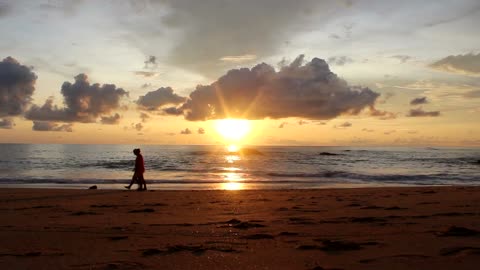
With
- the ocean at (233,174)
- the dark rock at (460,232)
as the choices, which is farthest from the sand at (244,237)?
the ocean at (233,174)

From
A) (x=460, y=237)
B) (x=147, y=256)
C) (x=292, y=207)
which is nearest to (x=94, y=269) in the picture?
(x=147, y=256)

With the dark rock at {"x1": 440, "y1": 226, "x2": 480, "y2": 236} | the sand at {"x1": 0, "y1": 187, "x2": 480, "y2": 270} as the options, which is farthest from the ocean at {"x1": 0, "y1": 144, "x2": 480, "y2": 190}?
the dark rock at {"x1": 440, "y1": 226, "x2": 480, "y2": 236}

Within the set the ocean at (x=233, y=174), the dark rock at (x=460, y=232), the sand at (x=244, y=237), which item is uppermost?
the dark rock at (x=460, y=232)

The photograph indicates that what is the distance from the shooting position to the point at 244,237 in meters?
6.57

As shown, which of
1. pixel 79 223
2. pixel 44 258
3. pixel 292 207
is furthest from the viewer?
pixel 292 207

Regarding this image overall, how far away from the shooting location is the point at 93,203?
485 inches

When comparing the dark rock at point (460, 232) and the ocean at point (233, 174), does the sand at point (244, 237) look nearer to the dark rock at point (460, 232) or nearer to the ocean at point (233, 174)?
the dark rock at point (460, 232)

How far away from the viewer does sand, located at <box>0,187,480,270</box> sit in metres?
5.03

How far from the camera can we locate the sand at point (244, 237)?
5.03 m

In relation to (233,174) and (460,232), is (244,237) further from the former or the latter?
(233,174)

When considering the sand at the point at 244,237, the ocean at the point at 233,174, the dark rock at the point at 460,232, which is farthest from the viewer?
the ocean at the point at 233,174

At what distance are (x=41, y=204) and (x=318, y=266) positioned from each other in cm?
996

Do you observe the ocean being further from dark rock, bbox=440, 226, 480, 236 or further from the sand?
dark rock, bbox=440, 226, 480, 236

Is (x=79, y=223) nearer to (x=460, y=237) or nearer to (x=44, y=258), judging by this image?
(x=44, y=258)
